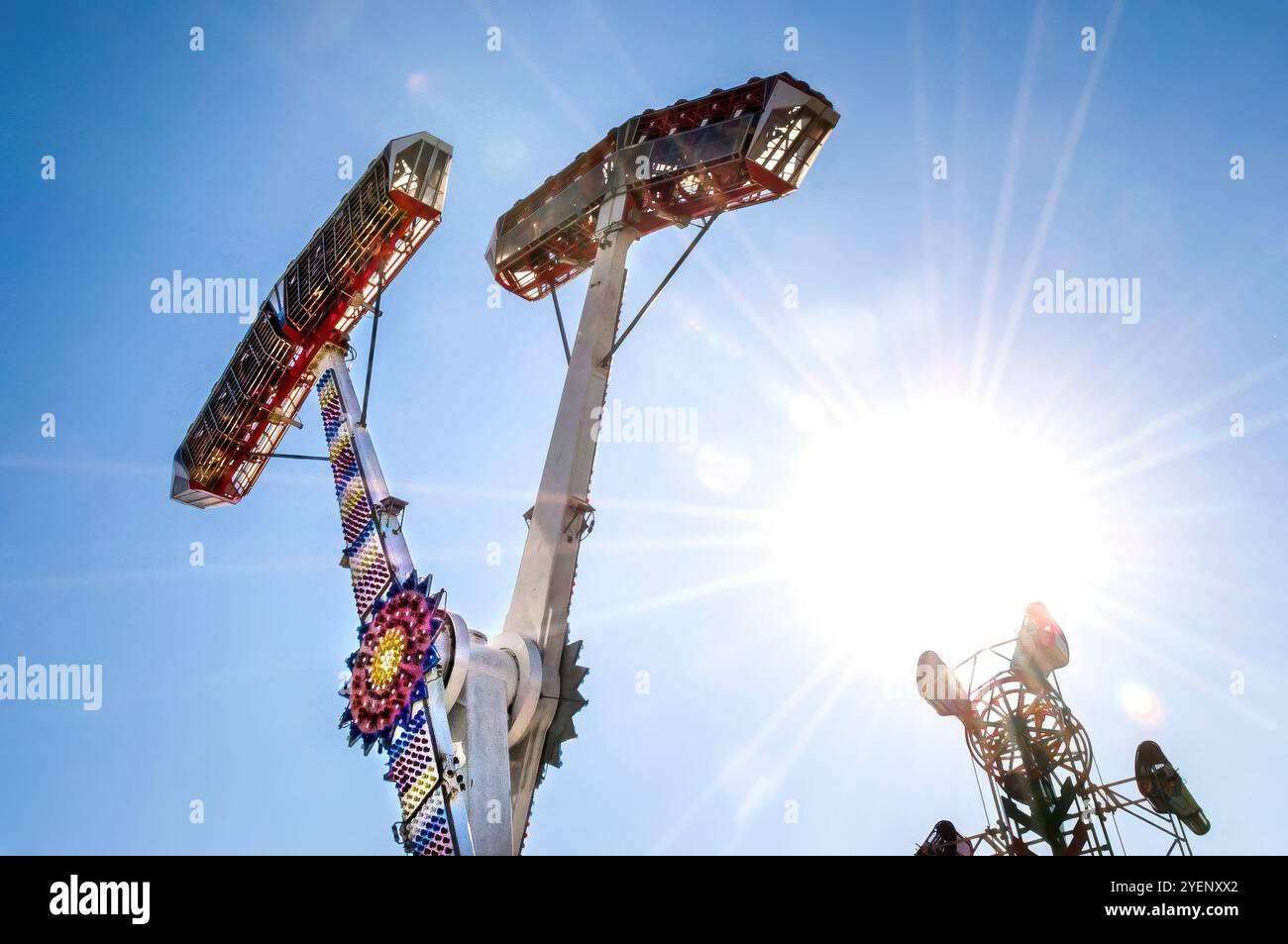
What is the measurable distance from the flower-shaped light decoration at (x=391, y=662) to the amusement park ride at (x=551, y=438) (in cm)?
4

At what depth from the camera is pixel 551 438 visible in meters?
19.7

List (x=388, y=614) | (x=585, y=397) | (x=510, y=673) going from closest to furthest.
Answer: (x=510, y=673), (x=388, y=614), (x=585, y=397)

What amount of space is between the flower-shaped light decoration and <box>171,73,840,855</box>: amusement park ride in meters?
0.04

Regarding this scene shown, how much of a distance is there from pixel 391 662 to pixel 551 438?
508cm

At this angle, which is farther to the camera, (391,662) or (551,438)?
(551,438)

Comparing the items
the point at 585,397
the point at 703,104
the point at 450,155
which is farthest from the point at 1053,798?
the point at 450,155

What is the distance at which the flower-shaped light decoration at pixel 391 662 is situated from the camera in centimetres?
1641

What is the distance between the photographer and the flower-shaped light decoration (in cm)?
1641

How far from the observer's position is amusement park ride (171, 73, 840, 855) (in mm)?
16078

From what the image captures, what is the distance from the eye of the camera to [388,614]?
1794cm

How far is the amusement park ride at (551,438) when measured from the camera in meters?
16.1
